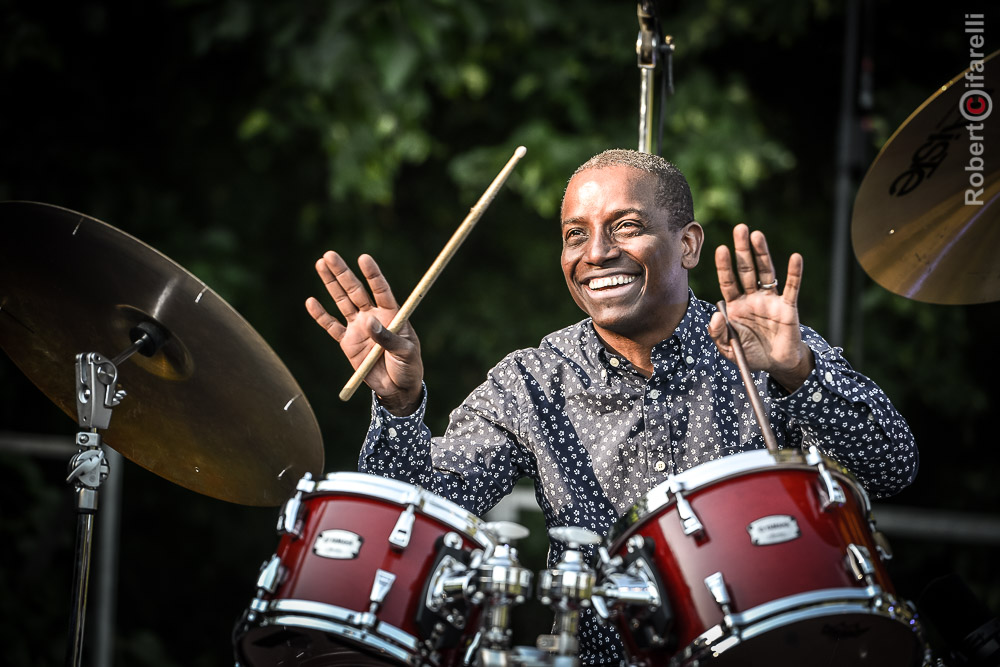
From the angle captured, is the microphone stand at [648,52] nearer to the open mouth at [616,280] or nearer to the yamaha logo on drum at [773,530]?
the open mouth at [616,280]

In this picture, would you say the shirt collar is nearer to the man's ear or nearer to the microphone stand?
the man's ear

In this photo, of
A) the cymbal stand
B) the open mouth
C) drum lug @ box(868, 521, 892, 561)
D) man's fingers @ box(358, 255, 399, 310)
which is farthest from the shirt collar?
the cymbal stand

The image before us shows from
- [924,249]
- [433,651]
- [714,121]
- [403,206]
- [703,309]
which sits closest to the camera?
[433,651]

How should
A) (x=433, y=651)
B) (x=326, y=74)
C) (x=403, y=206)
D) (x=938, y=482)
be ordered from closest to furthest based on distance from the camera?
(x=433, y=651) → (x=326, y=74) → (x=938, y=482) → (x=403, y=206)

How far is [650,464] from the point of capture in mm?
2307

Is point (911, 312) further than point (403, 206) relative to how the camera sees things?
No

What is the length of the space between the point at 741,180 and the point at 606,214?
8.31ft

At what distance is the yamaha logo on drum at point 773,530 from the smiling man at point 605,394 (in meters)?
0.35

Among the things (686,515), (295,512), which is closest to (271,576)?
(295,512)

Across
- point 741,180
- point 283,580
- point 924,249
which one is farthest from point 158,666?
point 924,249

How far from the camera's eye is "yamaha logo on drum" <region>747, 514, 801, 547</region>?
5.64 ft

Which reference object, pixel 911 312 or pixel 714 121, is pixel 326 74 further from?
pixel 911 312

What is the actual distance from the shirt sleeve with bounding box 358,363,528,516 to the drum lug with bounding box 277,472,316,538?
296mm

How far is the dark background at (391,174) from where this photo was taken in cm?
452
